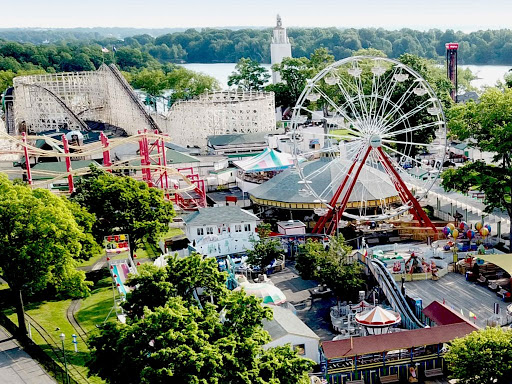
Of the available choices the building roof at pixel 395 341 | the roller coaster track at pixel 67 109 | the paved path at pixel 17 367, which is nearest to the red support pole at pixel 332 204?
the building roof at pixel 395 341

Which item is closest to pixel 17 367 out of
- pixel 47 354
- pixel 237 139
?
pixel 47 354

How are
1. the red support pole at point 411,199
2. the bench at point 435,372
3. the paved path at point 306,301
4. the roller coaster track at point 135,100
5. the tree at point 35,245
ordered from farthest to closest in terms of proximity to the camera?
the roller coaster track at point 135,100 < the red support pole at point 411,199 < the paved path at point 306,301 < the tree at point 35,245 < the bench at point 435,372

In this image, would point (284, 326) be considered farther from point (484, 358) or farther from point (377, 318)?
point (484, 358)

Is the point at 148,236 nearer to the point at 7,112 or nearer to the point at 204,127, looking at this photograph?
the point at 204,127

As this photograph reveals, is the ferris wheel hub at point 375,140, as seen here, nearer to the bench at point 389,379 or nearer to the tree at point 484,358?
the bench at point 389,379

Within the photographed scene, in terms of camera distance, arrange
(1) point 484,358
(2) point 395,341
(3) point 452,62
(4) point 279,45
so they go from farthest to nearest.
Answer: (4) point 279,45 < (3) point 452,62 < (2) point 395,341 < (1) point 484,358
